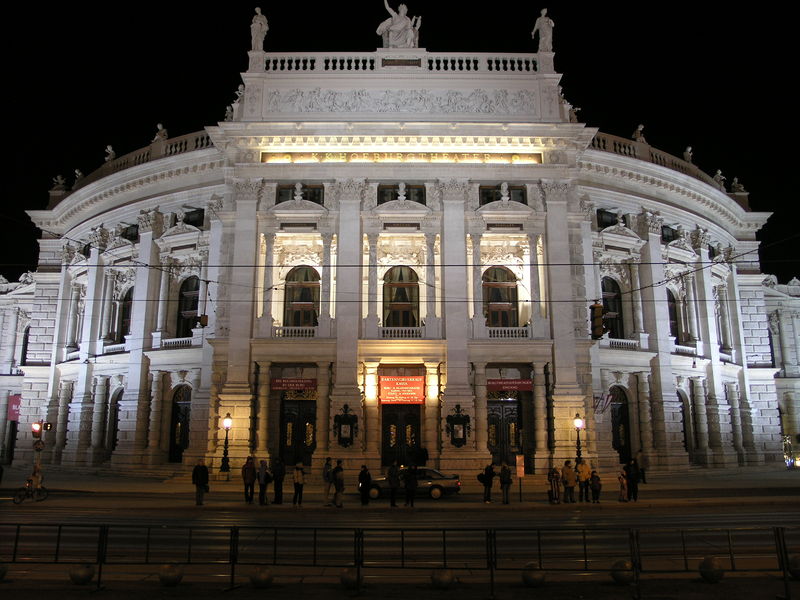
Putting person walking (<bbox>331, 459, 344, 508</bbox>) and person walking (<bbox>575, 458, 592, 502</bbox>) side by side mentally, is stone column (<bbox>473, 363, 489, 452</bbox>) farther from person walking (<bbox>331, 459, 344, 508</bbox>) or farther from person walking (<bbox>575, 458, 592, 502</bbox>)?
person walking (<bbox>331, 459, 344, 508</bbox>)

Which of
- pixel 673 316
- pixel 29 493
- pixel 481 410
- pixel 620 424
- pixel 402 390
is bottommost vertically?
pixel 29 493

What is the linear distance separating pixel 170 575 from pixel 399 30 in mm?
32667

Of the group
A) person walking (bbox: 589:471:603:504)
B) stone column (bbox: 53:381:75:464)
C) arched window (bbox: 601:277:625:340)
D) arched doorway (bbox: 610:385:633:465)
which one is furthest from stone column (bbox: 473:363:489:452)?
stone column (bbox: 53:381:75:464)

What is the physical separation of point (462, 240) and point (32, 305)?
108ft

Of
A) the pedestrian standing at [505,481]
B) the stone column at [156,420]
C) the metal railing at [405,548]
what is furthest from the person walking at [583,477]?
the stone column at [156,420]

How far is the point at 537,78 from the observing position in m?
34.8

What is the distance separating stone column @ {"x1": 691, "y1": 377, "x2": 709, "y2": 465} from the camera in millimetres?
37844

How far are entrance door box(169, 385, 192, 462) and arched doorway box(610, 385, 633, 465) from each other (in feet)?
77.3

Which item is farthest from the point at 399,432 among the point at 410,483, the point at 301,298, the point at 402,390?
the point at 410,483

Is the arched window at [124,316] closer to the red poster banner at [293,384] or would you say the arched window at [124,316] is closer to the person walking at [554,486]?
the red poster banner at [293,384]

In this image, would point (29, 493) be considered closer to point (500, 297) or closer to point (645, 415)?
point (500, 297)

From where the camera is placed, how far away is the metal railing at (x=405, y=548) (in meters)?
10.7

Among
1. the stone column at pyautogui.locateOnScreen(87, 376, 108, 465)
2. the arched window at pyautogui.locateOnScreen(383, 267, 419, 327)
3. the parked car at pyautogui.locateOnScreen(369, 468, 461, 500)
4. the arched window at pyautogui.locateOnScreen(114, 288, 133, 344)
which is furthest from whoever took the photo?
the arched window at pyautogui.locateOnScreen(114, 288, 133, 344)

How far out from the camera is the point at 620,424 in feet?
120
